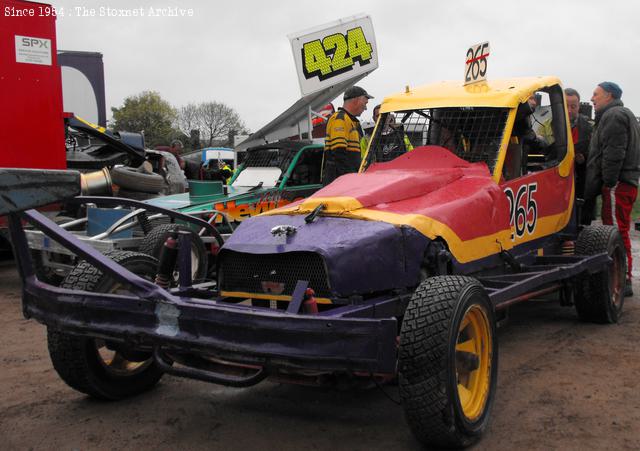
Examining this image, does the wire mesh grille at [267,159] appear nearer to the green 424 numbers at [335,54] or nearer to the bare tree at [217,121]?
the green 424 numbers at [335,54]

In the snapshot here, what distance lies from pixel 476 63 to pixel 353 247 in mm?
2968

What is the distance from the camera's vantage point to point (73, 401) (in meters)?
4.41

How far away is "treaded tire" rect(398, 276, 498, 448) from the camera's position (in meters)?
3.30

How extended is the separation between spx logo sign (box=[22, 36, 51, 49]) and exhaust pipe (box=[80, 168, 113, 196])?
5.89ft

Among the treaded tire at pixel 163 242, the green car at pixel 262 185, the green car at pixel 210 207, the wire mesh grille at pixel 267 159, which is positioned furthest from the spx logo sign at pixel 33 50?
the treaded tire at pixel 163 242

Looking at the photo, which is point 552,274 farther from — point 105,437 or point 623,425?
point 105,437

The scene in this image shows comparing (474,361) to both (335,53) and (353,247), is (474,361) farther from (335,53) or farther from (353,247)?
(335,53)

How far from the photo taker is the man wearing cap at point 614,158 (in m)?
7.13

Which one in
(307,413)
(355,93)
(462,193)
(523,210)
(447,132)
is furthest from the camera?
(355,93)

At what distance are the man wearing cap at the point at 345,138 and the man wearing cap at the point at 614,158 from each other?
2.53m

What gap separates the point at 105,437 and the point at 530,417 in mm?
2444

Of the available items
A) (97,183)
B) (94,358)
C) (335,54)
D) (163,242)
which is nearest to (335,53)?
(335,54)

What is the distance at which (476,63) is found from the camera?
19.8 feet

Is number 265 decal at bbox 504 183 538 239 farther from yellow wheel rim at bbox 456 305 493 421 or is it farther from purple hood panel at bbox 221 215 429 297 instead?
yellow wheel rim at bbox 456 305 493 421
